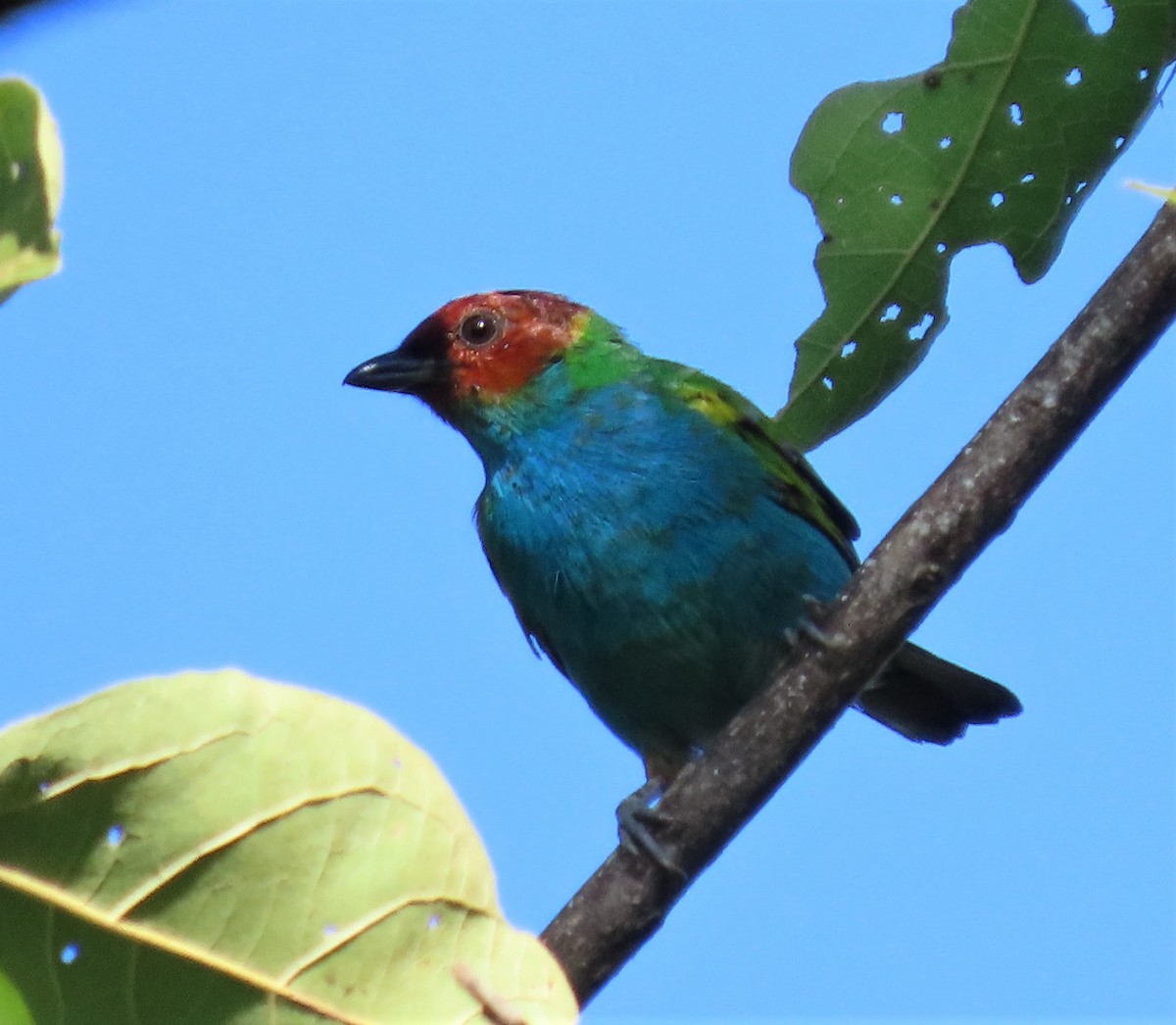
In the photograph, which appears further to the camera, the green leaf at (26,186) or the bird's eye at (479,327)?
the bird's eye at (479,327)

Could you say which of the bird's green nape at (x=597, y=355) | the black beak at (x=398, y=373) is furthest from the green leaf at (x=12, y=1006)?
the black beak at (x=398, y=373)

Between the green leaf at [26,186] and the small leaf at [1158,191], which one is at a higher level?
the small leaf at [1158,191]

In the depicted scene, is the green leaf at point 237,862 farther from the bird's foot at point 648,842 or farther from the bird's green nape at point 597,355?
the bird's green nape at point 597,355

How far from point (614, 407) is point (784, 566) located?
2.43 ft

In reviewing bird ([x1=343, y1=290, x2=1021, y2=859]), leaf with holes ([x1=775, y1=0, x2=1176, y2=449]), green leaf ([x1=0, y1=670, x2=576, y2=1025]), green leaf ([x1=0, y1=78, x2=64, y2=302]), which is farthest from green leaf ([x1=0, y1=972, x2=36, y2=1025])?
bird ([x1=343, y1=290, x2=1021, y2=859])

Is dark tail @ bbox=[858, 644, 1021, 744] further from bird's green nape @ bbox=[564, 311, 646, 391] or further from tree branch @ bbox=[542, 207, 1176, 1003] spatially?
tree branch @ bbox=[542, 207, 1176, 1003]

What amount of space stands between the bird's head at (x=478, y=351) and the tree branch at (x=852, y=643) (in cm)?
262

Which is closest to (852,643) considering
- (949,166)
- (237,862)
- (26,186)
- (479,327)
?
(949,166)

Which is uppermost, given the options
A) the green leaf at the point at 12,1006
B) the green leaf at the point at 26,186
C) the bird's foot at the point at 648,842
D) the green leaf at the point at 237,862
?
the bird's foot at the point at 648,842

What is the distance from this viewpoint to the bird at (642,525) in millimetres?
4488

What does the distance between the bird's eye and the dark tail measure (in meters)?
1.70

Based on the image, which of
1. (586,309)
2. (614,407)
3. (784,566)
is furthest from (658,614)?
(586,309)

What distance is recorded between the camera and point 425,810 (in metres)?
1.63

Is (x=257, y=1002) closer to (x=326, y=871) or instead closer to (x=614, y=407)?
(x=326, y=871)
